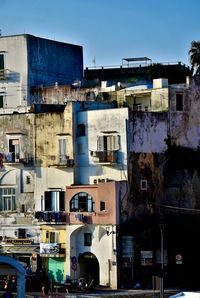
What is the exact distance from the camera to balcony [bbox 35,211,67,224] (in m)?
67.3

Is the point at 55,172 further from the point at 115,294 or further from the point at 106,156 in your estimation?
the point at 115,294

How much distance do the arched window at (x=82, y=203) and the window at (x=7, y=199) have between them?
5.89 m

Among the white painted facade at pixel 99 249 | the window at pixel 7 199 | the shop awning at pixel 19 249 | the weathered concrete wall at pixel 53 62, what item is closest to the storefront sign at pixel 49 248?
the white painted facade at pixel 99 249

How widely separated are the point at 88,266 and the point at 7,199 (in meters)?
8.37

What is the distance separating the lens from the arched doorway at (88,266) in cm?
6669

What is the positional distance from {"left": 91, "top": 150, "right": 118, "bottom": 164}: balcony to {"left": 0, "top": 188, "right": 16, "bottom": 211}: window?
7.63 m

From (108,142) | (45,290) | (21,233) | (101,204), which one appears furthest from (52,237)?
(108,142)

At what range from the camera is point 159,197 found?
6838cm

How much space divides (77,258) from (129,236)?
452 cm

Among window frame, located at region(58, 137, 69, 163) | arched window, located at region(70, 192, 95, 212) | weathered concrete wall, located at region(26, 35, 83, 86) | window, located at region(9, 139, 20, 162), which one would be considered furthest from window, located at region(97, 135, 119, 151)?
weathered concrete wall, located at region(26, 35, 83, 86)

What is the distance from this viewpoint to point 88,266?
6750cm

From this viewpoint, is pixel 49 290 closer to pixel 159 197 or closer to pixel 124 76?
pixel 159 197

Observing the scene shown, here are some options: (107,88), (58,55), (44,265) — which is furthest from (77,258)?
(58,55)

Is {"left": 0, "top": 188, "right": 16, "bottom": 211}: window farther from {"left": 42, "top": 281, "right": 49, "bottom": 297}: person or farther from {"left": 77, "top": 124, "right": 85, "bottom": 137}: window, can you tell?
{"left": 42, "top": 281, "right": 49, "bottom": 297}: person
